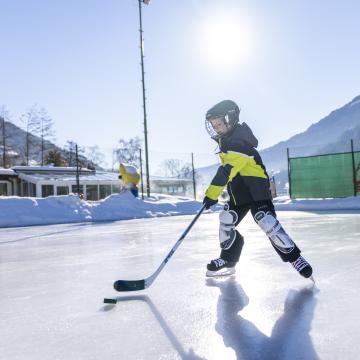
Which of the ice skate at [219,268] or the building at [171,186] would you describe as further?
the building at [171,186]

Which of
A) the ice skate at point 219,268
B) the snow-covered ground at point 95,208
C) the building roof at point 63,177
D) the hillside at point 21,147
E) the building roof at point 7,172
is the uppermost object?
the hillside at point 21,147

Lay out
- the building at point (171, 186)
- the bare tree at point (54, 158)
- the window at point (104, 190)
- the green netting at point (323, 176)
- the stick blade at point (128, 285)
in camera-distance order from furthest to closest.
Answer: the building at point (171, 186)
the bare tree at point (54, 158)
the window at point (104, 190)
the green netting at point (323, 176)
the stick blade at point (128, 285)

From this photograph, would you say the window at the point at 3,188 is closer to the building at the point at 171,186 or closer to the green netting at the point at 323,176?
the building at the point at 171,186

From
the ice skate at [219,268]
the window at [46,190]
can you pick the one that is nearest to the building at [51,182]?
the window at [46,190]

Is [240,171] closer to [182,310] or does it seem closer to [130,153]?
[182,310]

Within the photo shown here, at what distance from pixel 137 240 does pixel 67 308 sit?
149 inches

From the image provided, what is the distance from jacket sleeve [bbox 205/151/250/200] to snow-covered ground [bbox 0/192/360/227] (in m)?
8.83

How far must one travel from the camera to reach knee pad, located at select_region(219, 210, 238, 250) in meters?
3.45

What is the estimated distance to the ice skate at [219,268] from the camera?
11.2ft

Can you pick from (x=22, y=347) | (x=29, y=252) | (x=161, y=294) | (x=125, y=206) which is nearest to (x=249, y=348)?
(x=22, y=347)

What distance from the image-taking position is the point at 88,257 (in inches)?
187

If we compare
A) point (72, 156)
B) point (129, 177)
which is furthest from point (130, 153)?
point (129, 177)

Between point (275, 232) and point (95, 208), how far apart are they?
1016 cm

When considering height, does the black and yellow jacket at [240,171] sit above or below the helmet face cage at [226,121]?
below
